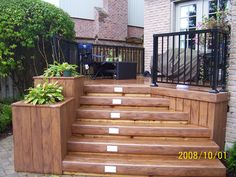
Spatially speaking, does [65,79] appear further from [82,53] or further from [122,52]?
[122,52]

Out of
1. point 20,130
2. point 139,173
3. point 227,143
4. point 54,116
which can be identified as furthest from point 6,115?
point 227,143

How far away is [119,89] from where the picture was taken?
178 inches

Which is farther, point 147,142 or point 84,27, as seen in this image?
point 84,27

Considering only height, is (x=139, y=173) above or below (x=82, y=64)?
below

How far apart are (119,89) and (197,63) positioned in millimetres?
1402

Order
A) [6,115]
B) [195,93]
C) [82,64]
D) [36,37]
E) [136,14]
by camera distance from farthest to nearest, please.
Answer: [136,14] → [82,64] → [36,37] → [6,115] → [195,93]

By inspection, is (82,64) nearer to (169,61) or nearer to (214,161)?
(169,61)

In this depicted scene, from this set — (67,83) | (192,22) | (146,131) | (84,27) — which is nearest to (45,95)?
(67,83)

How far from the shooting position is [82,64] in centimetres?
660

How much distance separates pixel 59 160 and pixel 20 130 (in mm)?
680

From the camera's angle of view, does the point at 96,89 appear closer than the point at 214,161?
No

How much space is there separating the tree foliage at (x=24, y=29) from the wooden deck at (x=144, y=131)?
2.18m

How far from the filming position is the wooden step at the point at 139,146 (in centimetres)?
348

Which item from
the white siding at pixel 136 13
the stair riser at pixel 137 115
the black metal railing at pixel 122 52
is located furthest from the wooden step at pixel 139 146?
the white siding at pixel 136 13
